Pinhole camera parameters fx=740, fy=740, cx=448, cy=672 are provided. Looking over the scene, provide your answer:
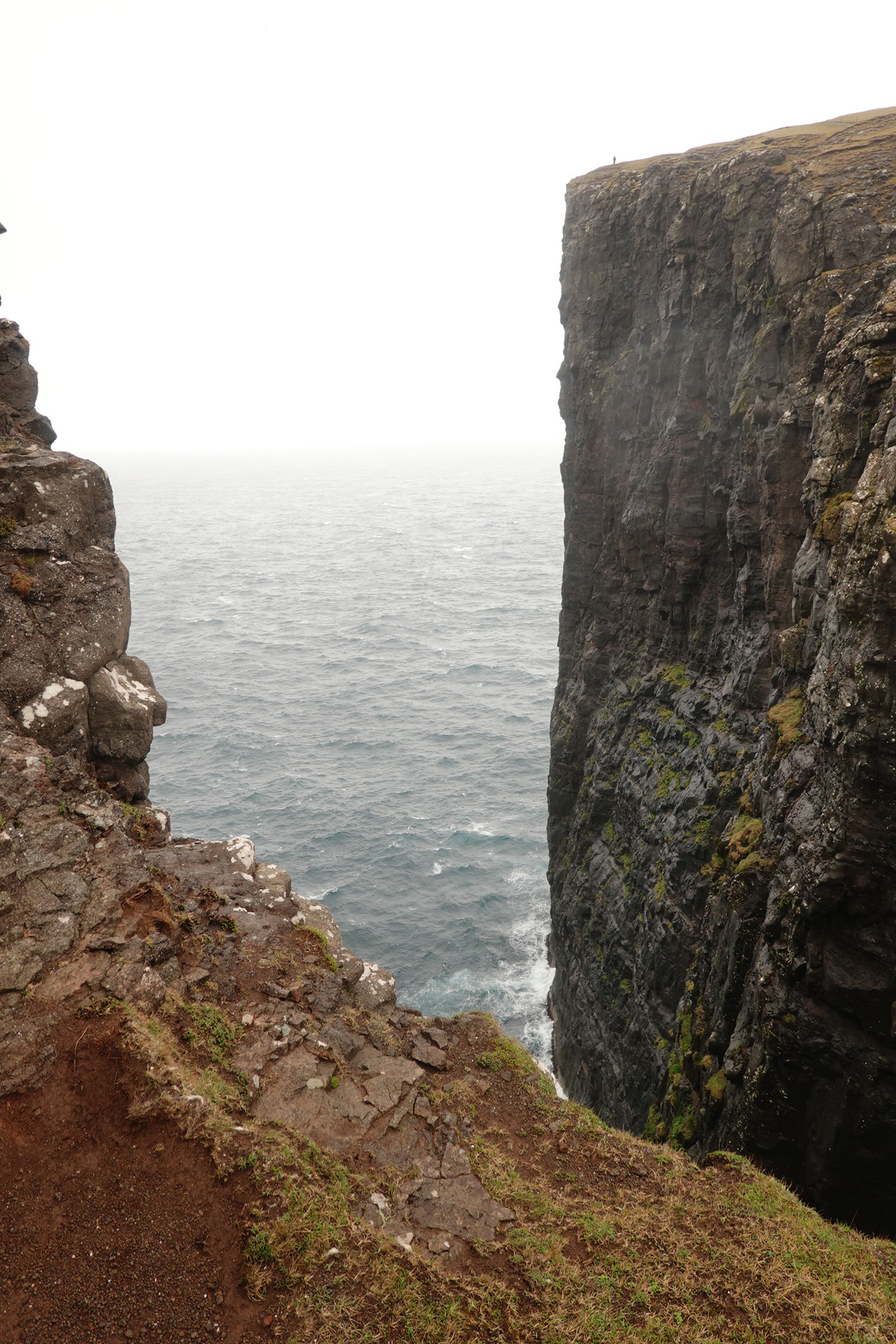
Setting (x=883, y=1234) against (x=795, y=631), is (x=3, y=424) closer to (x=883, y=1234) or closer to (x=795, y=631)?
(x=795, y=631)

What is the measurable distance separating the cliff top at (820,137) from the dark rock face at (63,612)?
1114 inches

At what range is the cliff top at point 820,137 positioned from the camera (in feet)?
88.7

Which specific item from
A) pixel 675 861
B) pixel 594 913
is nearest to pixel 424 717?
pixel 594 913

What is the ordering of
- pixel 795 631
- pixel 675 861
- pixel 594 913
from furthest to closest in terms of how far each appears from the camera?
1. pixel 594 913
2. pixel 675 861
3. pixel 795 631

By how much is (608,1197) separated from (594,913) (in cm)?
2281

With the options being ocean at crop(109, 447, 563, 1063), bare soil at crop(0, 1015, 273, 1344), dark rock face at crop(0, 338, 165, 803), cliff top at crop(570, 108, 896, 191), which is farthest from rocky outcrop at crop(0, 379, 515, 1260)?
ocean at crop(109, 447, 563, 1063)

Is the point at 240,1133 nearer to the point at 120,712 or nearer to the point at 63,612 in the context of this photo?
the point at 120,712

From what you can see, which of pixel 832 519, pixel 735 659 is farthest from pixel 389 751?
pixel 832 519

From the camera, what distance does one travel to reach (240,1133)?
12.5 meters

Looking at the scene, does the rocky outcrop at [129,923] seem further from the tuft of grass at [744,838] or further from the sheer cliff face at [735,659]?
the tuft of grass at [744,838]

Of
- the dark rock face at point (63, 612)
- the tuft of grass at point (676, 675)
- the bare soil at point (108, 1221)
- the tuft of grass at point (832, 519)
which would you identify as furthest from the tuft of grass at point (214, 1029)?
the tuft of grass at point (676, 675)

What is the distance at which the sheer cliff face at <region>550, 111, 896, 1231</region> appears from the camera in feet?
53.5

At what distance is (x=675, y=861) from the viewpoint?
29.3 meters

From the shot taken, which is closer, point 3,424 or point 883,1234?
point 883,1234
